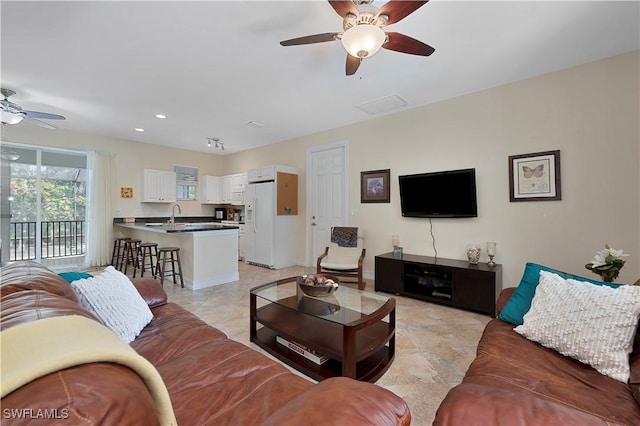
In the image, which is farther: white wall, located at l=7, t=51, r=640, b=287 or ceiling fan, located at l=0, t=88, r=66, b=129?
ceiling fan, located at l=0, t=88, r=66, b=129

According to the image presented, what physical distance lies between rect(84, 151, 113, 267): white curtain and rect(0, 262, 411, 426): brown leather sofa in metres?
4.91

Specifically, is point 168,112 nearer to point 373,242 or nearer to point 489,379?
point 373,242

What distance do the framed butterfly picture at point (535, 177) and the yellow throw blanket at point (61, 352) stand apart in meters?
3.80

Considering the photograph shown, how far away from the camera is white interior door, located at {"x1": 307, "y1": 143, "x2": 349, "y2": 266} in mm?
4935

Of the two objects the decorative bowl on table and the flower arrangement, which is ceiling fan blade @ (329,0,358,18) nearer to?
the decorative bowl on table

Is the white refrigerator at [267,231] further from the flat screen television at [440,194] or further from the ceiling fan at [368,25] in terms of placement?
the ceiling fan at [368,25]

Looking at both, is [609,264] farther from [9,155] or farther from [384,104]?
[9,155]

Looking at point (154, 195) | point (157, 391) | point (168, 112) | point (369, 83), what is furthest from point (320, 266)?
point (154, 195)

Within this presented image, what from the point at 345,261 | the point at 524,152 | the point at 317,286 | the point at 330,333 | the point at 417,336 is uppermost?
the point at 524,152

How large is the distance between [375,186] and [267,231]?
227 cm

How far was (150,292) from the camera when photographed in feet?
6.48

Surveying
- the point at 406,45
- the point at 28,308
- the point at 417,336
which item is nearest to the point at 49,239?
the point at 28,308

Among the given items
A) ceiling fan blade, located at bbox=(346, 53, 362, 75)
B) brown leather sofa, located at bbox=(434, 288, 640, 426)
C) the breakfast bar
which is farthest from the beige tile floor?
ceiling fan blade, located at bbox=(346, 53, 362, 75)

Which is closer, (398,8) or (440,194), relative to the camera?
(398,8)
